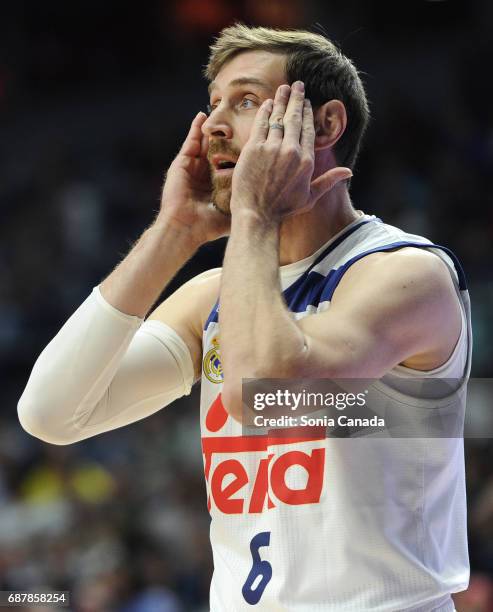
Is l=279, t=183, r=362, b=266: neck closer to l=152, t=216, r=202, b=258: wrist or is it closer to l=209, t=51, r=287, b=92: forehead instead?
l=152, t=216, r=202, b=258: wrist

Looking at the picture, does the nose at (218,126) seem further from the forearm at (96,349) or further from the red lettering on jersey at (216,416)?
the red lettering on jersey at (216,416)

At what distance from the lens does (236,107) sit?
11.1 ft

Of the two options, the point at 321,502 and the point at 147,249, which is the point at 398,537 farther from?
the point at 147,249

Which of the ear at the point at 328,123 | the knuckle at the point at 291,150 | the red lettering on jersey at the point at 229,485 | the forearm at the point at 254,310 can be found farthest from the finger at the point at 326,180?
A: the red lettering on jersey at the point at 229,485

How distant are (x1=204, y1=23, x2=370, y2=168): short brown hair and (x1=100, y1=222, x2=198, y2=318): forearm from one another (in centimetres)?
61

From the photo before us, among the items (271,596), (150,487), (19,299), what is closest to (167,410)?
(150,487)

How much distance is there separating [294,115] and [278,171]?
231 millimetres

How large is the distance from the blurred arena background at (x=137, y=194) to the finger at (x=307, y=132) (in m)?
2.89

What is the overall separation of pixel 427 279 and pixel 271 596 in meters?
1.03

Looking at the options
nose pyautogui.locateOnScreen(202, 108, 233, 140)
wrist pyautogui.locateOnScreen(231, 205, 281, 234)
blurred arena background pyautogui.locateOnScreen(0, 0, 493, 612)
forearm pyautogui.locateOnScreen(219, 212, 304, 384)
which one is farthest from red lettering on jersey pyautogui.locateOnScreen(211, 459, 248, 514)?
blurred arena background pyautogui.locateOnScreen(0, 0, 493, 612)

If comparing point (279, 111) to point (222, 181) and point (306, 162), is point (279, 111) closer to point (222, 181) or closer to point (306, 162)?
point (306, 162)

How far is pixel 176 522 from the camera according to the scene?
7.98m

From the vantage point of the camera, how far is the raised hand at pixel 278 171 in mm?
2947

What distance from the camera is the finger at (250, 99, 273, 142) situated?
9.96 ft
